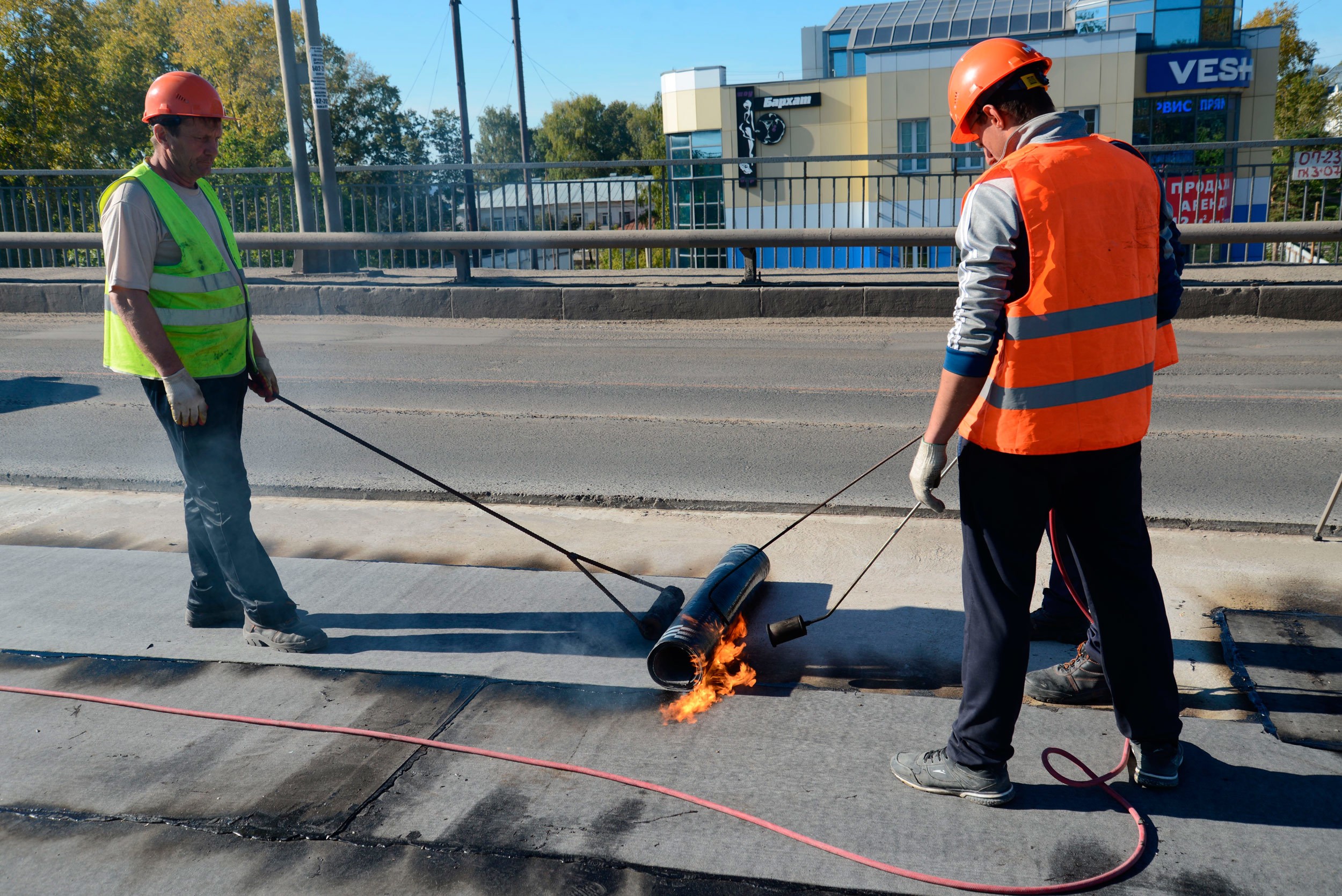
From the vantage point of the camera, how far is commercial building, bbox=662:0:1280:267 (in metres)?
40.8

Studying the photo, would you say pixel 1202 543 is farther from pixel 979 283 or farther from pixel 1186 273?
pixel 1186 273

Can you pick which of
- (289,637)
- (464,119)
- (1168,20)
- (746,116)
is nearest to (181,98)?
(289,637)

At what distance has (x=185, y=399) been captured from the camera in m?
3.63

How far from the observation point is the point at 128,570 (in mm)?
4738

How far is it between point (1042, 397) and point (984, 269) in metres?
0.35

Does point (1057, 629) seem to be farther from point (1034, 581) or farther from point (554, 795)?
point (554, 795)

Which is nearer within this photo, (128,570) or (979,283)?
(979,283)

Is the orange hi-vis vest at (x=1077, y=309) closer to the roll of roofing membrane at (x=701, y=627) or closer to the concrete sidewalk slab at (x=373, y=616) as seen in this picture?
the roll of roofing membrane at (x=701, y=627)

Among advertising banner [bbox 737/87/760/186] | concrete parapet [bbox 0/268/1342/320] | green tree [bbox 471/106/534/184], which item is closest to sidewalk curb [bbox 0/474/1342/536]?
concrete parapet [bbox 0/268/1342/320]

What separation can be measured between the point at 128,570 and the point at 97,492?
1.64 meters

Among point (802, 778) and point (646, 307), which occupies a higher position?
point (646, 307)

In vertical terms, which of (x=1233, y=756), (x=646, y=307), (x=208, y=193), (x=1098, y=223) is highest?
(x=208, y=193)

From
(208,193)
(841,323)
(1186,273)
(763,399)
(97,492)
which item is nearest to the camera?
(208,193)

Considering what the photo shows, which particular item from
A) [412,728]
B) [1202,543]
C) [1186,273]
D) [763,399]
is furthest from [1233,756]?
[1186,273]
